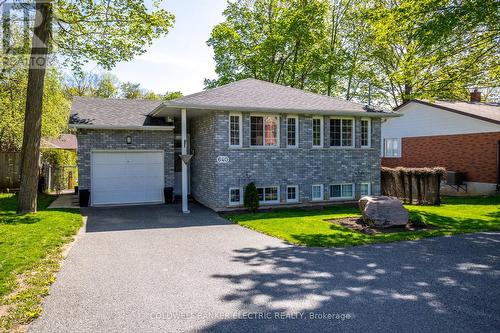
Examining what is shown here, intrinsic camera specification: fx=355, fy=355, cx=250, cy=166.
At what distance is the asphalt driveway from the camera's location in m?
4.39

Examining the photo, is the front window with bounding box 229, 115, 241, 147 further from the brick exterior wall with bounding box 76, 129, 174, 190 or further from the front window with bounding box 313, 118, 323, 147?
the brick exterior wall with bounding box 76, 129, 174, 190

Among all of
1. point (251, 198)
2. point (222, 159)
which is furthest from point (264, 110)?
point (251, 198)

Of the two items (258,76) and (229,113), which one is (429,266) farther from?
(258,76)

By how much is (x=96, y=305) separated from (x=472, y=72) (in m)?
17.3

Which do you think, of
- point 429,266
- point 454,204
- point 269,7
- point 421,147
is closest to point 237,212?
point 429,266

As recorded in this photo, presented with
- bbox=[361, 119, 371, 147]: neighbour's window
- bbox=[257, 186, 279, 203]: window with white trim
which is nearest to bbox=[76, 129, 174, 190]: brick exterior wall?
bbox=[257, 186, 279, 203]: window with white trim

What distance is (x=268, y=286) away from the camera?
5.62 metres

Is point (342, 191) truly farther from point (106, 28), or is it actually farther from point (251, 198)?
point (106, 28)

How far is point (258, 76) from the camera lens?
99.0ft

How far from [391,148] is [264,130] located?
14700mm

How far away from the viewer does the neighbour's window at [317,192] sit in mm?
14531

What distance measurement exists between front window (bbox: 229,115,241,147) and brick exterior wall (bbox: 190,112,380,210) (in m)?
0.20

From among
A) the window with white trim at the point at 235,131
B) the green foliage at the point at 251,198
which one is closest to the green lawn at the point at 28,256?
the green foliage at the point at 251,198

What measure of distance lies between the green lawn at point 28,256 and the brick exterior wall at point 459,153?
19.4m
